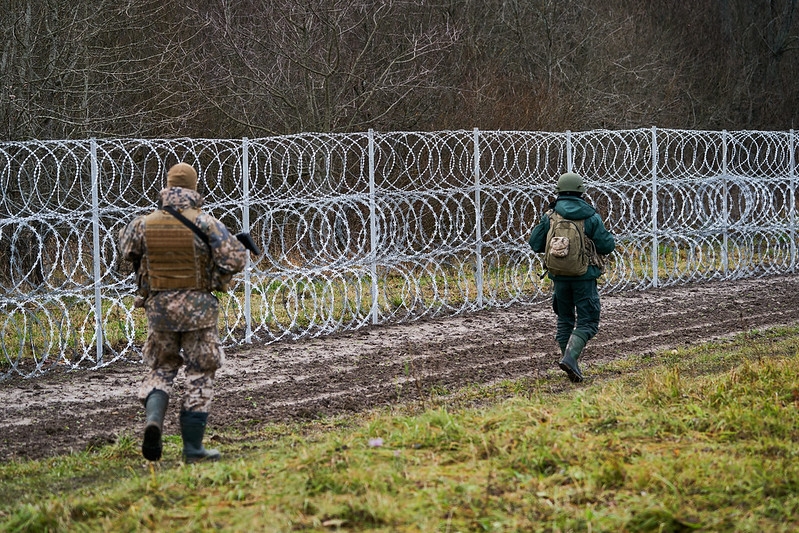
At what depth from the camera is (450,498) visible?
514 centimetres

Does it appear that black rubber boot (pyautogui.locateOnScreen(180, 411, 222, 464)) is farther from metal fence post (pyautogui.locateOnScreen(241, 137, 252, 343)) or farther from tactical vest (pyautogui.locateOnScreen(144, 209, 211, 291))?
metal fence post (pyautogui.locateOnScreen(241, 137, 252, 343))

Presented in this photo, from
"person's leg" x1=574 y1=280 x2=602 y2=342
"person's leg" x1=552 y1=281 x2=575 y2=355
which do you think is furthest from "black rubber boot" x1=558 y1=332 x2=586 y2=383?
"person's leg" x1=552 y1=281 x2=575 y2=355

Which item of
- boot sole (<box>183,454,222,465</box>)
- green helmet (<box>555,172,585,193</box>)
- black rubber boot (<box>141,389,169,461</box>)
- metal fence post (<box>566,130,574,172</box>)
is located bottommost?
boot sole (<box>183,454,222,465</box>)

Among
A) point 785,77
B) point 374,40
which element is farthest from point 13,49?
point 785,77

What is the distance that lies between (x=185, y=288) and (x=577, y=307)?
12.9 ft

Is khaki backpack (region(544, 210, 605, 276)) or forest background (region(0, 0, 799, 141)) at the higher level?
forest background (region(0, 0, 799, 141))

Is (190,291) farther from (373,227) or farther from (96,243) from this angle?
(373,227)

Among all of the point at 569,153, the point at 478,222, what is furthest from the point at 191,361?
the point at 569,153

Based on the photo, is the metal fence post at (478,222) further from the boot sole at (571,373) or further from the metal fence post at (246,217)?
the boot sole at (571,373)

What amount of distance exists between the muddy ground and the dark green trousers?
1.36 feet

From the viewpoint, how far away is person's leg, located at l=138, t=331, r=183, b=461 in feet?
21.5

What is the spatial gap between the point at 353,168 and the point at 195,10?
3.83m

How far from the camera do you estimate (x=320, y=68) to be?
A: 704 inches

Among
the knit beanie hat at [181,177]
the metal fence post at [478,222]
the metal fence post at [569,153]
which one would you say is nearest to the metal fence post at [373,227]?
the metal fence post at [478,222]
